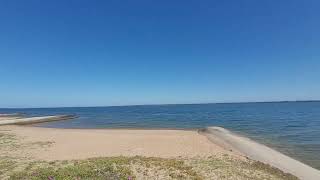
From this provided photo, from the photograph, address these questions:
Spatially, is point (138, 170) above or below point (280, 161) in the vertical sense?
above

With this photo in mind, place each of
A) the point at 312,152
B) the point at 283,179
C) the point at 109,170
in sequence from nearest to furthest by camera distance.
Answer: the point at 109,170 → the point at 283,179 → the point at 312,152

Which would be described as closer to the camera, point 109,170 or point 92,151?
point 109,170

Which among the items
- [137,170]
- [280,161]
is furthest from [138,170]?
[280,161]

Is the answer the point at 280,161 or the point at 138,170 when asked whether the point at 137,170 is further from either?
the point at 280,161

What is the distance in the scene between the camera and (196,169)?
14.2 metres

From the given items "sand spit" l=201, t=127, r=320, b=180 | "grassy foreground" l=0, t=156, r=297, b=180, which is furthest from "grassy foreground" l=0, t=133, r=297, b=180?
"sand spit" l=201, t=127, r=320, b=180

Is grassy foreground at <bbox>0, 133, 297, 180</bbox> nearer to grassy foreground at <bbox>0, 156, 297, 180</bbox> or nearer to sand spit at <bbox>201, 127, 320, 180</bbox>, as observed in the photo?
grassy foreground at <bbox>0, 156, 297, 180</bbox>

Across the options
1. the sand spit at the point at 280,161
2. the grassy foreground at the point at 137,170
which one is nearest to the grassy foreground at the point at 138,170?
the grassy foreground at the point at 137,170

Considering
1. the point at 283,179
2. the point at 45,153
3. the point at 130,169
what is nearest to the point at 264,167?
the point at 283,179

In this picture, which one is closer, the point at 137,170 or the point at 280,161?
the point at 137,170

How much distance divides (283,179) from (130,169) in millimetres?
7040

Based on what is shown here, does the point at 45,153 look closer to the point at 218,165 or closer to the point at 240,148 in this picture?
the point at 218,165

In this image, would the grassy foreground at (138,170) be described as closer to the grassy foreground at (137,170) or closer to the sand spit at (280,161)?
the grassy foreground at (137,170)

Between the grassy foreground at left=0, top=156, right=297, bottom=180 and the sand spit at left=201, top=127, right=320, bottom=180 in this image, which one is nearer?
the grassy foreground at left=0, top=156, right=297, bottom=180
